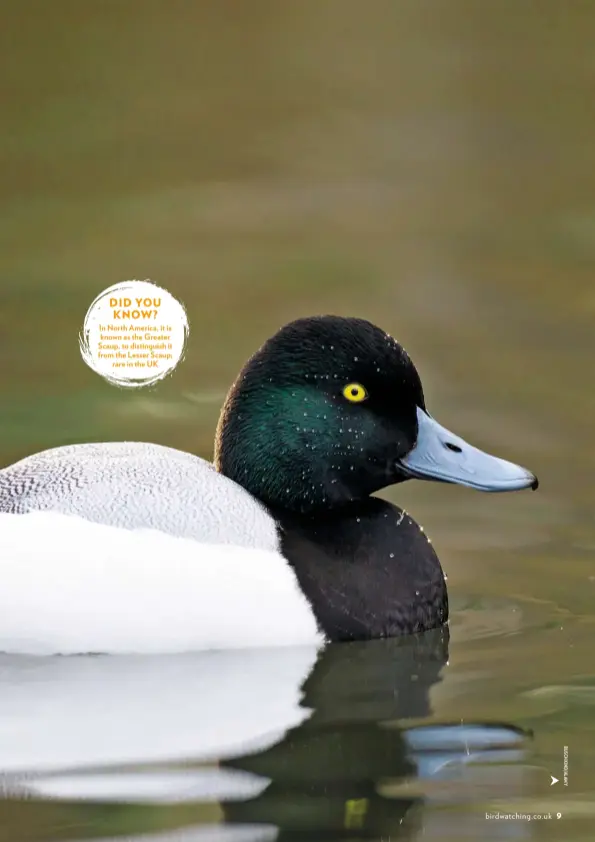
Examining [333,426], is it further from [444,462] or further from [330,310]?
[330,310]

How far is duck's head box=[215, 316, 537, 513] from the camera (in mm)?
5867

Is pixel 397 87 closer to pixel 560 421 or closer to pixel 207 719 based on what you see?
pixel 560 421

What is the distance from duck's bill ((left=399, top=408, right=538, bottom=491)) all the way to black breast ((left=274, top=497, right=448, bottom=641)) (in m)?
0.23

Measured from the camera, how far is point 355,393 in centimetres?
593

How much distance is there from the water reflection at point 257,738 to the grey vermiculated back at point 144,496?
40cm

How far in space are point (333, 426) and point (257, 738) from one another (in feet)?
4.42

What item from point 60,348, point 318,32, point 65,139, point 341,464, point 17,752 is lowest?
point 17,752

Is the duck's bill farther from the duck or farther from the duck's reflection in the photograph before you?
the duck's reflection

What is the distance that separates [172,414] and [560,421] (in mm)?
1701

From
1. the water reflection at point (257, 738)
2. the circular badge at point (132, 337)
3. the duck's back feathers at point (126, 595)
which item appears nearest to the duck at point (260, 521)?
the duck's back feathers at point (126, 595)

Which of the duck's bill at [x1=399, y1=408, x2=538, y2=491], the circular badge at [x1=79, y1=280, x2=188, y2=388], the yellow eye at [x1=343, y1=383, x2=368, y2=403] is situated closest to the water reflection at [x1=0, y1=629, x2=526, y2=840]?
the duck's bill at [x1=399, y1=408, x2=538, y2=491]

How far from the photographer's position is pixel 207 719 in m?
5.11

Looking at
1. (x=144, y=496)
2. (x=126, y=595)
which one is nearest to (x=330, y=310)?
(x=144, y=496)

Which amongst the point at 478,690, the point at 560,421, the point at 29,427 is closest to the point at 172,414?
the point at 29,427
